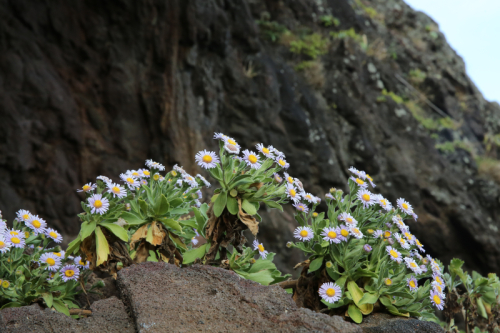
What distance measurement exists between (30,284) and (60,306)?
20 cm

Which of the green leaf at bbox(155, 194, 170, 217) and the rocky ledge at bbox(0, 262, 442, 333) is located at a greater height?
the green leaf at bbox(155, 194, 170, 217)

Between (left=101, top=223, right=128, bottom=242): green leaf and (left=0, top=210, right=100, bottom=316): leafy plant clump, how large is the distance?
0.32 m

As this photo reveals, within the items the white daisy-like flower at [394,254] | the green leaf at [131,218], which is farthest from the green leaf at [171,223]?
the white daisy-like flower at [394,254]

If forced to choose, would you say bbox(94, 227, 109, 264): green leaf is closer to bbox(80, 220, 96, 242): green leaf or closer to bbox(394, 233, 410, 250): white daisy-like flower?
bbox(80, 220, 96, 242): green leaf

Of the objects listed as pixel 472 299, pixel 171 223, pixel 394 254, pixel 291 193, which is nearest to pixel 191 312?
pixel 171 223

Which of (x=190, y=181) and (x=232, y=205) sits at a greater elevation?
(x=190, y=181)

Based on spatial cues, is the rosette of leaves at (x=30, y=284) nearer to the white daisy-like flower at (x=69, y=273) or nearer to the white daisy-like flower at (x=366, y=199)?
the white daisy-like flower at (x=69, y=273)

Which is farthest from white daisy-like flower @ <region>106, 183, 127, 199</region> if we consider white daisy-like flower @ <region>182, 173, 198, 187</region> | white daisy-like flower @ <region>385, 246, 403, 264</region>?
white daisy-like flower @ <region>385, 246, 403, 264</region>

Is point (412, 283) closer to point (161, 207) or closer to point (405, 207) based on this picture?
point (405, 207)

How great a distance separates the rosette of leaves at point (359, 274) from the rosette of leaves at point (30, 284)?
4.32 ft

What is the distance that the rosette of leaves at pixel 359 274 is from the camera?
7.16 ft

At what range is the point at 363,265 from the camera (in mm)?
2328

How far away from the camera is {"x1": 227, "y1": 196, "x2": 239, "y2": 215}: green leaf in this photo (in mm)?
2213

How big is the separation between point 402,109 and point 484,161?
2613 mm
